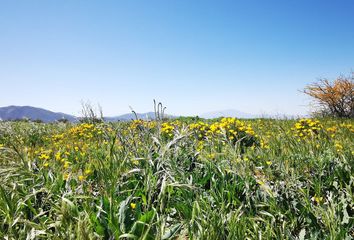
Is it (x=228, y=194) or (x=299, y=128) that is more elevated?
(x=299, y=128)

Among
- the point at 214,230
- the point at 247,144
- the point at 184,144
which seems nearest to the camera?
the point at 214,230

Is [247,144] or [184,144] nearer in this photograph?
[184,144]

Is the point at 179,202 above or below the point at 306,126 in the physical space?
below

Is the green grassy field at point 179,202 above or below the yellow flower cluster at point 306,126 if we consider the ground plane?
below

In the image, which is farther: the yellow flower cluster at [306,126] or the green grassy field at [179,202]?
the yellow flower cluster at [306,126]

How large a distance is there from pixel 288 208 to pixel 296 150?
1991 millimetres

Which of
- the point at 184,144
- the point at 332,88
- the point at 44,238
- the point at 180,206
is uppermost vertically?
the point at 332,88

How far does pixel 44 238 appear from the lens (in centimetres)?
270

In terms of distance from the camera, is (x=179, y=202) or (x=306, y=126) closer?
(x=179, y=202)

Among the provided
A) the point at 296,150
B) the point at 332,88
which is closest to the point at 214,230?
the point at 296,150

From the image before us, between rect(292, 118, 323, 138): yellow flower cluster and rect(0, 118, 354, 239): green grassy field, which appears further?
Result: rect(292, 118, 323, 138): yellow flower cluster

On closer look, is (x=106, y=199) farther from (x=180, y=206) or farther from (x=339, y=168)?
(x=339, y=168)

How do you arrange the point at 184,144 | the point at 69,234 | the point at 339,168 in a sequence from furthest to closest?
the point at 184,144 → the point at 339,168 → the point at 69,234

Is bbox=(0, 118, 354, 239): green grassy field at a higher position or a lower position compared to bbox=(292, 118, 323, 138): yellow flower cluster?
lower
